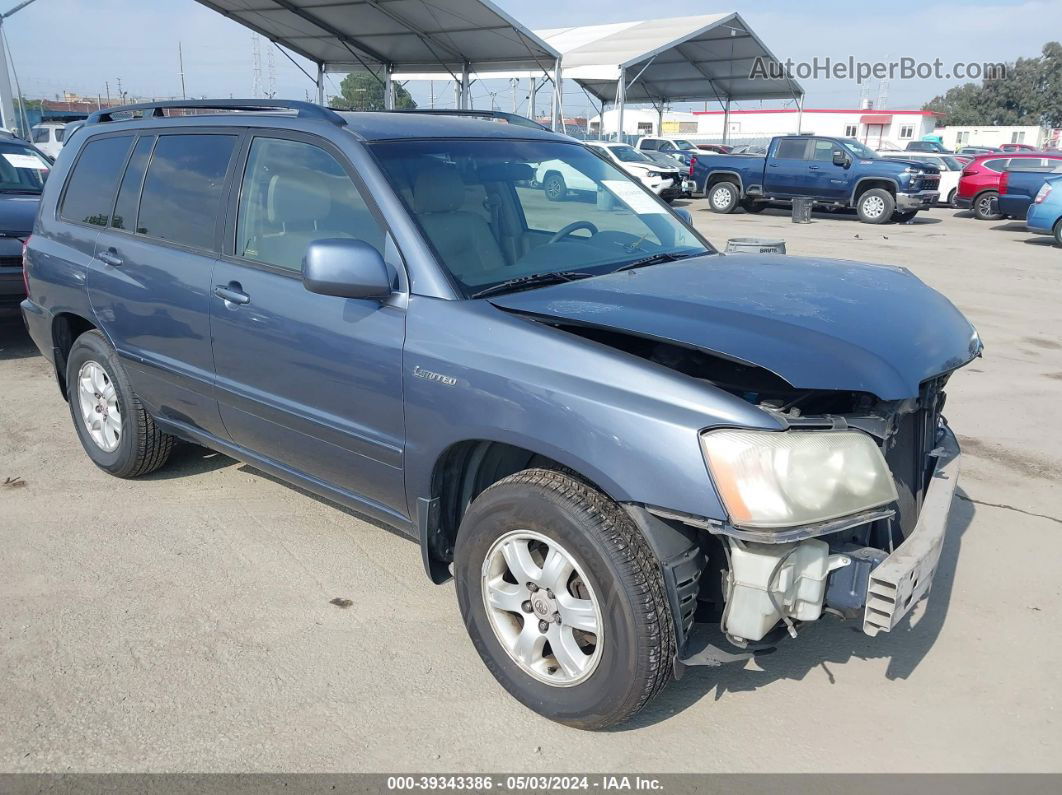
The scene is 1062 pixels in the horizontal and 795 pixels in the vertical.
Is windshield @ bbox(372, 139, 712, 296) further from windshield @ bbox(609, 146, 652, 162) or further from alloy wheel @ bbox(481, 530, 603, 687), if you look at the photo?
windshield @ bbox(609, 146, 652, 162)

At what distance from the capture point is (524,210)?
11.8 ft

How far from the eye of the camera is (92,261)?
14.3 ft

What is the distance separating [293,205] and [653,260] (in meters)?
1.50

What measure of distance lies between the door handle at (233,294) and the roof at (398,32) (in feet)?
73.2

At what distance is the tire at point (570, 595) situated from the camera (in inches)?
97.0

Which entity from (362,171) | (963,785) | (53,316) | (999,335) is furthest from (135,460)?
(999,335)

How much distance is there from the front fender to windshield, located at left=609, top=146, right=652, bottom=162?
2286 cm

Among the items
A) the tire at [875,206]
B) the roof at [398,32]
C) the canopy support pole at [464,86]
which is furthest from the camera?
the canopy support pole at [464,86]

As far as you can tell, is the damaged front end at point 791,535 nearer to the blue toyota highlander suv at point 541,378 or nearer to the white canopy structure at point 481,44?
the blue toyota highlander suv at point 541,378

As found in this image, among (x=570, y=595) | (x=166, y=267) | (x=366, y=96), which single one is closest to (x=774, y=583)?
(x=570, y=595)

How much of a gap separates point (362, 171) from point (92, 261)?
200cm

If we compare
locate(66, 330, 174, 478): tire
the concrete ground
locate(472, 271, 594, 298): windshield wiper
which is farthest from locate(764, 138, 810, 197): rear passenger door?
locate(472, 271, 594, 298): windshield wiper

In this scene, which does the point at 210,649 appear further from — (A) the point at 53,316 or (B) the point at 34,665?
(A) the point at 53,316

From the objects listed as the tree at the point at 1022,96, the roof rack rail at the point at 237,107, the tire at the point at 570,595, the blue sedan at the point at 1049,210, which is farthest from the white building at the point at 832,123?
the tire at the point at 570,595
